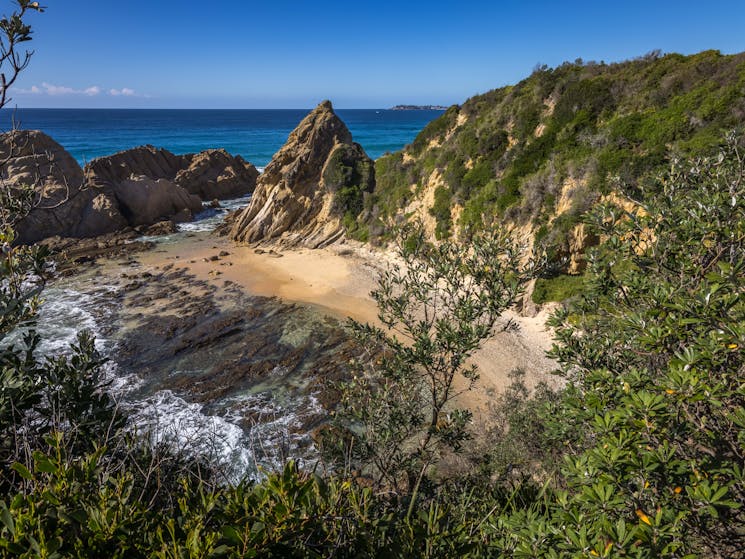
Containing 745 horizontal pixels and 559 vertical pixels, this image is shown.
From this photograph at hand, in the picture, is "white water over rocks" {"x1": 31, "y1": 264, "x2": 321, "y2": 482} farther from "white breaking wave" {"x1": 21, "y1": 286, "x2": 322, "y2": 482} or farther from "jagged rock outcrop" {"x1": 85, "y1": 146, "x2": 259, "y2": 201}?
"jagged rock outcrop" {"x1": 85, "y1": 146, "x2": 259, "y2": 201}

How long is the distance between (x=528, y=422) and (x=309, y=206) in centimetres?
3023

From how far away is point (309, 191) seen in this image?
38.5 meters

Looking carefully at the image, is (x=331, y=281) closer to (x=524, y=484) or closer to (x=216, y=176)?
(x=524, y=484)

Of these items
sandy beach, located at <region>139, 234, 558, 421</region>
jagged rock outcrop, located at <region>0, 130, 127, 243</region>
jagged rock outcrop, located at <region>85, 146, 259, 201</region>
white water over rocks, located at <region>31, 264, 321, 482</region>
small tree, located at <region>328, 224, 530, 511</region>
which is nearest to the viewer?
small tree, located at <region>328, 224, 530, 511</region>

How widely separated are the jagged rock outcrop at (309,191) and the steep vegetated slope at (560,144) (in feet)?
10.3

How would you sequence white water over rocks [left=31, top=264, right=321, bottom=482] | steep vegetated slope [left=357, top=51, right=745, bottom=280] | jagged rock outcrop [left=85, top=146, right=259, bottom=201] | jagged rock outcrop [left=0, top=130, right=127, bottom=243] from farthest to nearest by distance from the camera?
jagged rock outcrop [left=85, top=146, right=259, bottom=201] < jagged rock outcrop [left=0, top=130, right=127, bottom=243] < steep vegetated slope [left=357, top=51, right=745, bottom=280] < white water over rocks [left=31, top=264, right=321, bottom=482]

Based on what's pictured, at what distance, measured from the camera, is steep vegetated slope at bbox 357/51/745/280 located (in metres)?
20.4

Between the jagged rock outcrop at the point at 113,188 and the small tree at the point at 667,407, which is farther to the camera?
the jagged rock outcrop at the point at 113,188

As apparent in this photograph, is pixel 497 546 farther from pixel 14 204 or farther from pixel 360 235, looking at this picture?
pixel 360 235

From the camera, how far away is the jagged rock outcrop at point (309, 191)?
119 ft

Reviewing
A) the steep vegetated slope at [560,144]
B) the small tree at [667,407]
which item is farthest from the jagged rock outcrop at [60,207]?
the small tree at [667,407]

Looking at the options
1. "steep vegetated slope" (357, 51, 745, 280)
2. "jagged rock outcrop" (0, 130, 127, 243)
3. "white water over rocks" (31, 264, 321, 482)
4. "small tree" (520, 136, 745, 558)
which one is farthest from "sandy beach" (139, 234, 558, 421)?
"small tree" (520, 136, 745, 558)

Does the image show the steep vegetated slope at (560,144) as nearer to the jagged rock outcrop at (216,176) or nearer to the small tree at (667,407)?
the small tree at (667,407)

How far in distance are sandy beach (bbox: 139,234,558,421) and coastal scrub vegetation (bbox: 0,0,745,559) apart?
992cm
